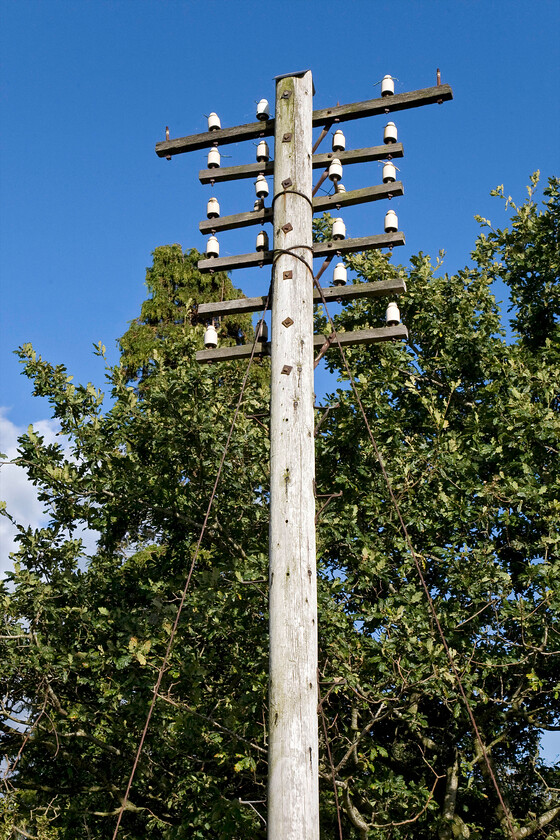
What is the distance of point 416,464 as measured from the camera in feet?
39.9

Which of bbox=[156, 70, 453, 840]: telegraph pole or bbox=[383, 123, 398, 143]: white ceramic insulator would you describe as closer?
bbox=[156, 70, 453, 840]: telegraph pole

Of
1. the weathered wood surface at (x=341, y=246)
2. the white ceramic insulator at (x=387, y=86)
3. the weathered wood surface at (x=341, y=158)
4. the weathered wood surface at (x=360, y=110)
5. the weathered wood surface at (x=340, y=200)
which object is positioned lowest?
the weathered wood surface at (x=341, y=246)

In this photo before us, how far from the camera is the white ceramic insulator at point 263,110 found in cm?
711

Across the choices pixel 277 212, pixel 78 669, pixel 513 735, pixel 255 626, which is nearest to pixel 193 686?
pixel 255 626

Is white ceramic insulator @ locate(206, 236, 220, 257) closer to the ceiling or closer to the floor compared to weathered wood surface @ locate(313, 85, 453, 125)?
closer to the floor

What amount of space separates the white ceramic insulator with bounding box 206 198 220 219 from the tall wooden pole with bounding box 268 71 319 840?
0.78 metres

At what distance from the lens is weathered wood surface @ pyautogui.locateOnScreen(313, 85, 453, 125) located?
22.8 ft

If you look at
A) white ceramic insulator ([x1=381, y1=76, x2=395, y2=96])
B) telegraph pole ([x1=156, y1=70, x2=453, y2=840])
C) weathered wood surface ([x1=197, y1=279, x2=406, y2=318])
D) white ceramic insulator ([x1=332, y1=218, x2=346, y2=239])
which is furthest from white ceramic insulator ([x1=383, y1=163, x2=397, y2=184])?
weathered wood surface ([x1=197, y1=279, x2=406, y2=318])

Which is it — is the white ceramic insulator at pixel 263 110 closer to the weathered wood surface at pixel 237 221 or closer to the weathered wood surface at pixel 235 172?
the weathered wood surface at pixel 235 172

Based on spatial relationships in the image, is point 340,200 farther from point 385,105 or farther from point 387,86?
point 387,86

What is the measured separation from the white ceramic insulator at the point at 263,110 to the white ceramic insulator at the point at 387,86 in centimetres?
93

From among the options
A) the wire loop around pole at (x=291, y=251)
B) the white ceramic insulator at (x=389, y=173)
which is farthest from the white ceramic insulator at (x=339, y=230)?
the wire loop around pole at (x=291, y=251)

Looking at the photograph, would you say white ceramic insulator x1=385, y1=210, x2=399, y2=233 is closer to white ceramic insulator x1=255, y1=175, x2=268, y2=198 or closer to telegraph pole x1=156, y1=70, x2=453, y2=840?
telegraph pole x1=156, y1=70, x2=453, y2=840

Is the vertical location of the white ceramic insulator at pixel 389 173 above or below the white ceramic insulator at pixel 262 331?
above
